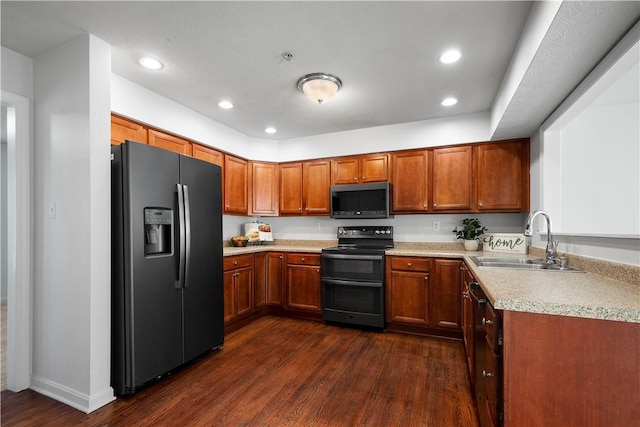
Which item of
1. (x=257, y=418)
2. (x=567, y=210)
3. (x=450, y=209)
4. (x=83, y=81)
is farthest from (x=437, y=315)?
(x=83, y=81)

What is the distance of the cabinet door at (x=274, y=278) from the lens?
13.1 ft

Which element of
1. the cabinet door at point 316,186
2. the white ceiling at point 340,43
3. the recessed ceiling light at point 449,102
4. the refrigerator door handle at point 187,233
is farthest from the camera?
the cabinet door at point 316,186

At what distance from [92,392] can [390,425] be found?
1886 millimetres

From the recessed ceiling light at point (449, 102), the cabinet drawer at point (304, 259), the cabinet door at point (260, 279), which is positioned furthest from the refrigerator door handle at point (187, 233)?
the recessed ceiling light at point (449, 102)

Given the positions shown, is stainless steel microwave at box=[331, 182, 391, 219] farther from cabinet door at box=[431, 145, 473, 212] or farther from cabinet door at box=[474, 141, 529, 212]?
cabinet door at box=[474, 141, 529, 212]

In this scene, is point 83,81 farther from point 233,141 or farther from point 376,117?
point 376,117

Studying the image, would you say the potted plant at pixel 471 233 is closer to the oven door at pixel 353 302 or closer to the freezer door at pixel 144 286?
the oven door at pixel 353 302

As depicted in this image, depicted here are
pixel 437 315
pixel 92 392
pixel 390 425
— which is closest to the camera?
pixel 390 425

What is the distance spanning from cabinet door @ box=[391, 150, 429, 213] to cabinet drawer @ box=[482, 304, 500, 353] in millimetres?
2302

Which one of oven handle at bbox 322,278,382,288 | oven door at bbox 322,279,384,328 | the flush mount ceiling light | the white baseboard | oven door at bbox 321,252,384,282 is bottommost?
the white baseboard

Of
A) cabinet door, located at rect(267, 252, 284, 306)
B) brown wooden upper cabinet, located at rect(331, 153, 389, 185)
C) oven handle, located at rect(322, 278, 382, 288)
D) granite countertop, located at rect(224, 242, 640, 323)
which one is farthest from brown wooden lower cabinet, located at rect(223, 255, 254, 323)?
granite countertop, located at rect(224, 242, 640, 323)

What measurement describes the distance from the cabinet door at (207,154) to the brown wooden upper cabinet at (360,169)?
4.72 ft

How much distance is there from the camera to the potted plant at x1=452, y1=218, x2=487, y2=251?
3457mm

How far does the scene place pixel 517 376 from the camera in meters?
1.15
